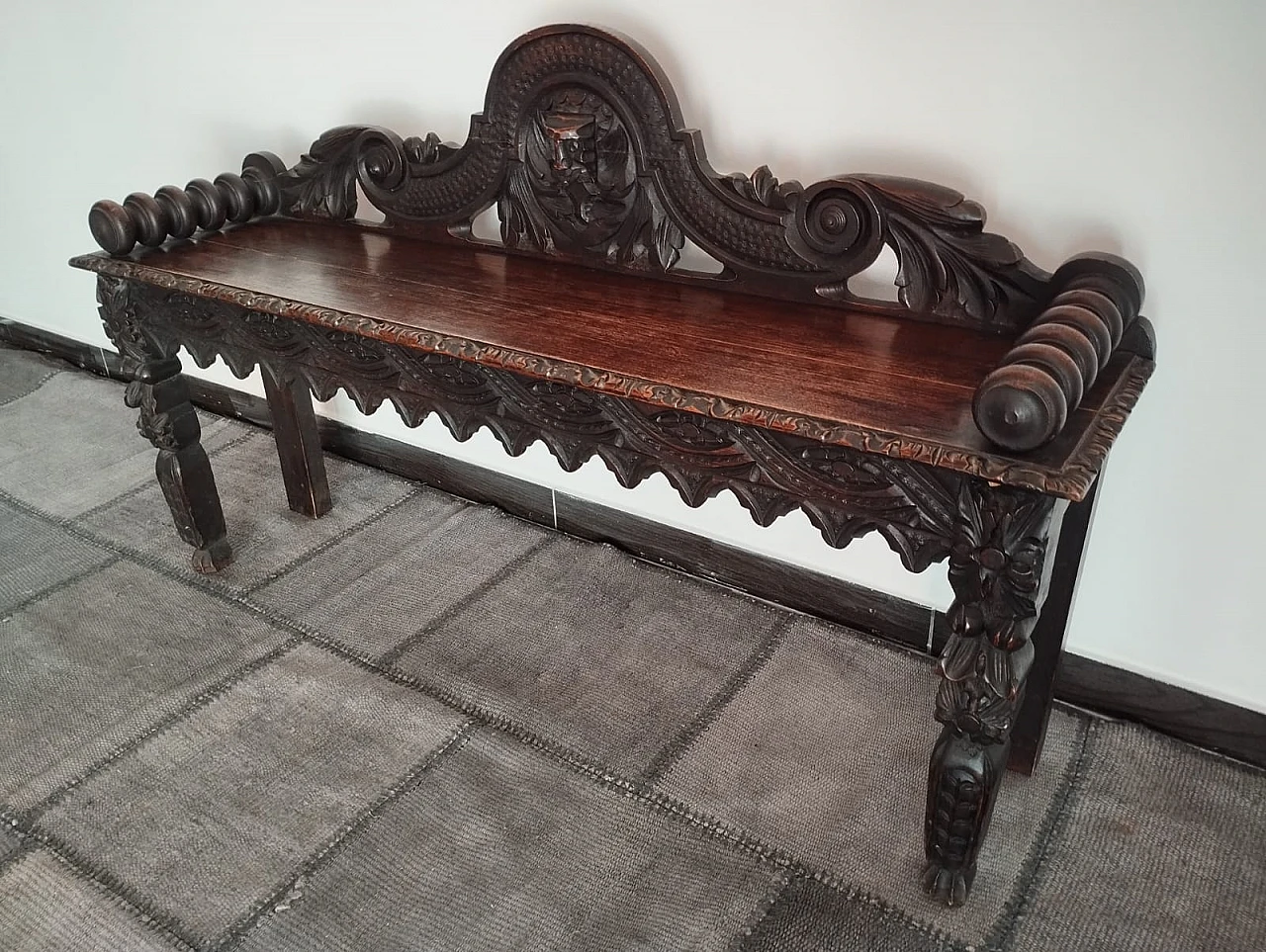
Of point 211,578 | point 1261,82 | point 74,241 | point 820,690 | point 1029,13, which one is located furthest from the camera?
point 74,241

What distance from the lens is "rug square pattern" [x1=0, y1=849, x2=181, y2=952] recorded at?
53.8 inches

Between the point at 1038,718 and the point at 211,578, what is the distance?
65.3 inches

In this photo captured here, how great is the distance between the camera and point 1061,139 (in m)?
1.39

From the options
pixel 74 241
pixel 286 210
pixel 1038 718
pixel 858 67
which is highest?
pixel 858 67

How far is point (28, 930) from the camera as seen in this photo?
4.55ft

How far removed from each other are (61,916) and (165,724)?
386 millimetres

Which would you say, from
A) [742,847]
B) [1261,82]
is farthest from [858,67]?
[742,847]

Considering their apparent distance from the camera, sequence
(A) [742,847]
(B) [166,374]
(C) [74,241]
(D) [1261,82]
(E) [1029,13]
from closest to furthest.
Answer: (D) [1261,82] → (E) [1029,13] → (A) [742,847] → (B) [166,374] → (C) [74,241]

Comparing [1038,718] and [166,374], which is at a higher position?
[166,374]

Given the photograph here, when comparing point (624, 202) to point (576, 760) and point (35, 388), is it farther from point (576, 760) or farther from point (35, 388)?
point (35, 388)

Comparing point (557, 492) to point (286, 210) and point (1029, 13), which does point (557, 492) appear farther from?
point (1029, 13)

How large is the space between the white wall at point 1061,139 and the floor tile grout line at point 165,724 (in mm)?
742

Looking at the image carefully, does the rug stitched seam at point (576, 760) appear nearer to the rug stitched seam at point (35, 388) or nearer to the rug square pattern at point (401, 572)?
the rug square pattern at point (401, 572)

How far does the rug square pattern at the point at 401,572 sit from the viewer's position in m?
1.98
